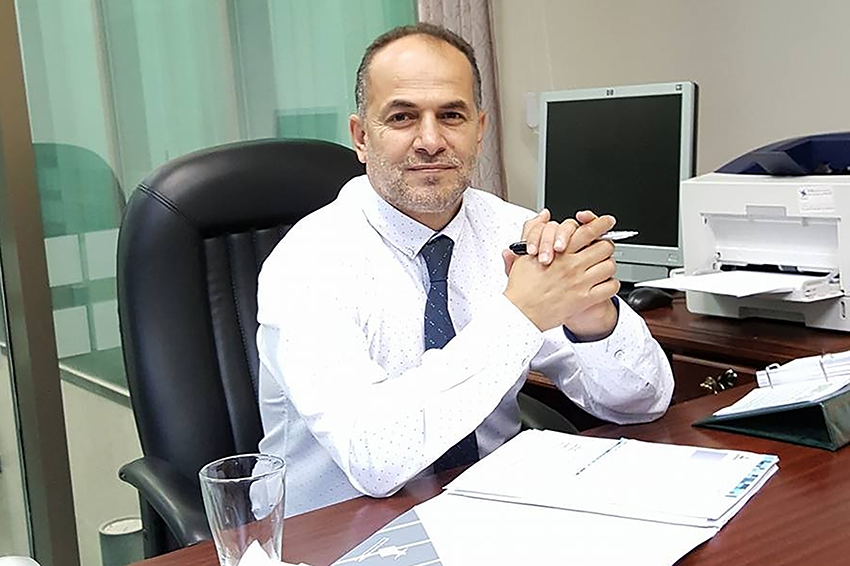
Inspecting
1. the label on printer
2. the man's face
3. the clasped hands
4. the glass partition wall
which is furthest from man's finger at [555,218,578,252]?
the glass partition wall

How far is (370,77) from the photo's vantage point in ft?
5.35

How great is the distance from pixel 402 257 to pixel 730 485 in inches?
25.5

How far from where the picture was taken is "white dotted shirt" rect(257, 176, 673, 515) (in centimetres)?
130

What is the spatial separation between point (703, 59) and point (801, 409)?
174cm

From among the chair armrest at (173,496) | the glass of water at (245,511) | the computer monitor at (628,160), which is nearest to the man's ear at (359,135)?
the chair armrest at (173,496)

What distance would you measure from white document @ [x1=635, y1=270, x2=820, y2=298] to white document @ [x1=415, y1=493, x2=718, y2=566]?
35.4 inches

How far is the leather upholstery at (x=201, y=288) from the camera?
1.61m

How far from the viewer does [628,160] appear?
8.07 feet

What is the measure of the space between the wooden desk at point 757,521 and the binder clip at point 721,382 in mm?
527

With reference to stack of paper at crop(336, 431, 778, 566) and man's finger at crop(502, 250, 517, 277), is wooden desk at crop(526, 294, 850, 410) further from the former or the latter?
stack of paper at crop(336, 431, 778, 566)

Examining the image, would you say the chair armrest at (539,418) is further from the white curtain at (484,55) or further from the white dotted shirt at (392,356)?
the white curtain at (484,55)

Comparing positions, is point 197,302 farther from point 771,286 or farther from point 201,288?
point 771,286

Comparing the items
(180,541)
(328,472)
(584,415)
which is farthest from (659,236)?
(180,541)

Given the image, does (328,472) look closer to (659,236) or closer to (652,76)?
(659,236)
